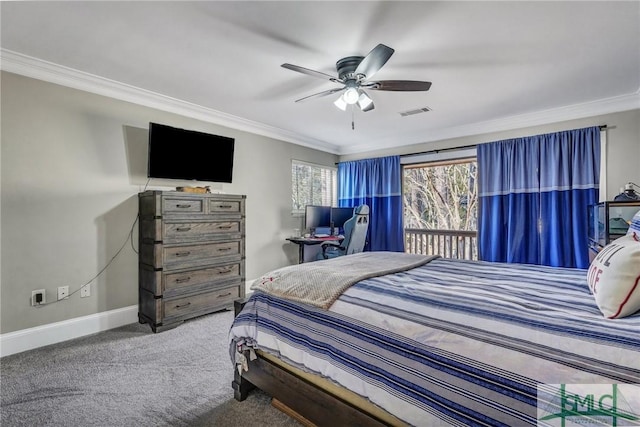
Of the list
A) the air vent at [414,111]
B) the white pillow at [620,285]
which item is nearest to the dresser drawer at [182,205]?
the air vent at [414,111]

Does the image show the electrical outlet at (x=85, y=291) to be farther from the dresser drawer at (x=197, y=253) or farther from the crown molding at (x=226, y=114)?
the crown molding at (x=226, y=114)

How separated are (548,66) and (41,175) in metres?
4.48

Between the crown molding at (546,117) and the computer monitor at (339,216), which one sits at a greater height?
the crown molding at (546,117)

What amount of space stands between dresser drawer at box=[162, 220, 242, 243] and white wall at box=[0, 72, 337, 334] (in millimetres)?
532

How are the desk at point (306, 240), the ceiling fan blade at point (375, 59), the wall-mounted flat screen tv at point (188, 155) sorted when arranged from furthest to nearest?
1. the desk at point (306, 240)
2. the wall-mounted flat screen tv at point (188, 155)
3. the ceiling fan blade at point (375, 59)

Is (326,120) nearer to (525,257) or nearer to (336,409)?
(525,257)

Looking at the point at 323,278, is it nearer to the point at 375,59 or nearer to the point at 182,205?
the point at 375,59

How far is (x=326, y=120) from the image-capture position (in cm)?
411

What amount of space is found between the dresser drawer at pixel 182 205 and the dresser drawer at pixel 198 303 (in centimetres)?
88

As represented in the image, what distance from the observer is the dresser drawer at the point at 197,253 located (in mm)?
2990

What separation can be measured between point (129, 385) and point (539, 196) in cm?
458

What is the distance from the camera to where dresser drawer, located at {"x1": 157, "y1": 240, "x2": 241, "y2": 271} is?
2990mm

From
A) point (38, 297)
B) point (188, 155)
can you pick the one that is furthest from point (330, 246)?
point (38, 297)

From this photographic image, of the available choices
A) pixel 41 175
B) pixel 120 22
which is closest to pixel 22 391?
pixel 41 175
